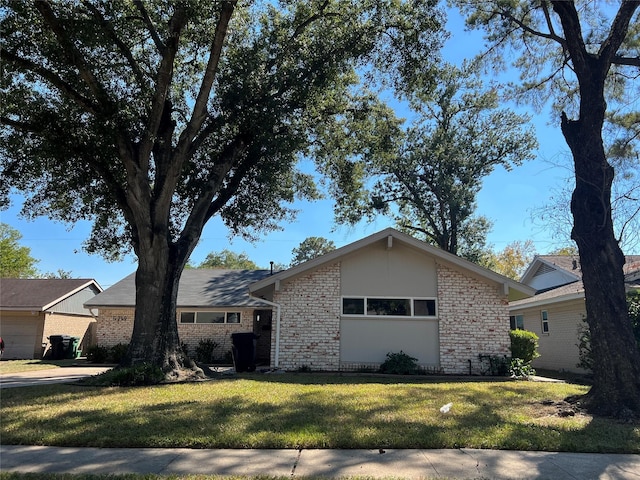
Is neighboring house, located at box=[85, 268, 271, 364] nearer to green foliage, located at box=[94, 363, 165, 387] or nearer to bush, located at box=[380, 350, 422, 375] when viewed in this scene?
bush, located at box=[380, 350, 422, 375]

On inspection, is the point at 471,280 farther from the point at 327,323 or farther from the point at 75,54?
the point at 75,54

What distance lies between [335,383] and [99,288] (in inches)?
889

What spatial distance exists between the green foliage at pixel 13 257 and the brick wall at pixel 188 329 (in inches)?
1237

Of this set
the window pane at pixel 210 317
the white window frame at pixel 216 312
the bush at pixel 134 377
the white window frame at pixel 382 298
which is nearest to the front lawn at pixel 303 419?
the bush at pixel 134 377

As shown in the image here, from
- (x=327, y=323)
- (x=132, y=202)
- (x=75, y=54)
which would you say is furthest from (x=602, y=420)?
(x=75, y=54)

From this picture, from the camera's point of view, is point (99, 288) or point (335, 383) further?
point (99, 288)

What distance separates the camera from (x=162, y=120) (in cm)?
1258

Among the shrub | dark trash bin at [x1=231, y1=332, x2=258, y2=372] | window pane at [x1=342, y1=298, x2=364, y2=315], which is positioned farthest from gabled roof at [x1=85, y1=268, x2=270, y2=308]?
window pane at [x1=342, y1=298, x2=364, y2=315]

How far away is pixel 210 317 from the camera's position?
18953 mm

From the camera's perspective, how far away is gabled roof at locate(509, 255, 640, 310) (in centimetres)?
1489

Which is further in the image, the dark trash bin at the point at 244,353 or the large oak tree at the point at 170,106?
the dark trash bin at the point at 244,353

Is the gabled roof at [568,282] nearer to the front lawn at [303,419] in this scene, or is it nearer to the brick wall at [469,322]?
the brick wall at [469,322]

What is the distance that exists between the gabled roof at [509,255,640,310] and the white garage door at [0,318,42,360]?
2334 cm

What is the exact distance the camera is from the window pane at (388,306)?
13.8 m
